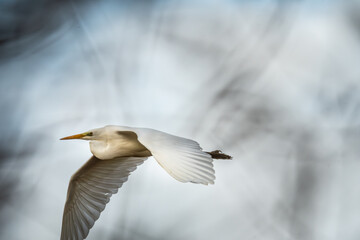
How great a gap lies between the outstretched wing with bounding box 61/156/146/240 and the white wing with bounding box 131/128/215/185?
697 mm

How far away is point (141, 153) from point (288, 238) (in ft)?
4.10

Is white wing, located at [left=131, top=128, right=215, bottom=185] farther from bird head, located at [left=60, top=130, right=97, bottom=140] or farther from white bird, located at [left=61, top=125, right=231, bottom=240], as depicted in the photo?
bird head, located at [left=60, top=130, right=97, bottom=140]

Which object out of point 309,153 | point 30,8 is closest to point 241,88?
point 309,153

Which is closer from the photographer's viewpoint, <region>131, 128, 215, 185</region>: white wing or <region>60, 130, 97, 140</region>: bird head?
<region>131, 128, 215, 185</region>: white wing

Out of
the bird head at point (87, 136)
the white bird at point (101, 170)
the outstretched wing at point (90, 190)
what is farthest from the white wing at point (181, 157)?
the outstretched wing at point (90, 190)

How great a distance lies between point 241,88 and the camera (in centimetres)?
350

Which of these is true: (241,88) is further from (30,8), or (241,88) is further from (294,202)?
(30,8)

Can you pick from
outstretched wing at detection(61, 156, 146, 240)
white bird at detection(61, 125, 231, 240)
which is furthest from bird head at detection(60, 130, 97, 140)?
outstretched wing at detection(61, 156, 146, 240)

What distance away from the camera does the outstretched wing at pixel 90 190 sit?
2402mm

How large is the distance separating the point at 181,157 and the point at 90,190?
40.6 inches

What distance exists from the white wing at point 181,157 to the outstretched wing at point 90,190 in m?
0.70

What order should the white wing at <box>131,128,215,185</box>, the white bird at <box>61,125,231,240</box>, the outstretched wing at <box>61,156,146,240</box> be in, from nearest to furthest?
1. the white wing at <box>131,128,215,185</box>
2. the white bird at <box>61,125,231,240</box>
3. the outstretched wing at <box>61,156,146,240</box>

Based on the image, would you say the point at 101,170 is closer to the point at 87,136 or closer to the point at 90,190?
the point at 90,190

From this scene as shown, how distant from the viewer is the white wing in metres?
1.47
